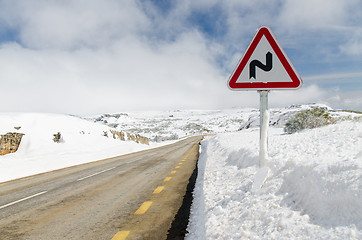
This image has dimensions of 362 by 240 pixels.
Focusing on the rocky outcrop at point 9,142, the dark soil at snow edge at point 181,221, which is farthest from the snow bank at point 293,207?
the rocky outcrop at point 9,142

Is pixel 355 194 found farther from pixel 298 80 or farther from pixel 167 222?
pixel 167 222

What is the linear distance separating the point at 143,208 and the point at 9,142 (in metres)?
14.1

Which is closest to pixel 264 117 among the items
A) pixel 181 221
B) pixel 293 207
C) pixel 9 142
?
pixel 293 207

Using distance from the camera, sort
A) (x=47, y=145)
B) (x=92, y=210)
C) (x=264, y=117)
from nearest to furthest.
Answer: (x=264, y=117)
(x=92, y=210)
(x=47, y=145)

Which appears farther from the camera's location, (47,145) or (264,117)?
(47,145)

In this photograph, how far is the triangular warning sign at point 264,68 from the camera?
121 inches

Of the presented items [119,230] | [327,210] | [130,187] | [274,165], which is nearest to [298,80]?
[274,165]

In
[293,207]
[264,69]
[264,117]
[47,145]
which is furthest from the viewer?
[47,145]

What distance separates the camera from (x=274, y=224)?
7.56 ft

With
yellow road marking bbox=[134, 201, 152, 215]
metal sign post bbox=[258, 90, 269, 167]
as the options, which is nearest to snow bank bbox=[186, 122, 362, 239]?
metal sign post bbox=[258, 90, 269, 167]

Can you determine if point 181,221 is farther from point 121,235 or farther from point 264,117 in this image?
point 264,117

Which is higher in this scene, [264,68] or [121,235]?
[264,68]

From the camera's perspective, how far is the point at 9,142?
14.3m

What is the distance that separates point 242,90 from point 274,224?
1.72m
